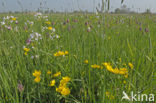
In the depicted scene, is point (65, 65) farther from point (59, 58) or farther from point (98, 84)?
point (98, 84)

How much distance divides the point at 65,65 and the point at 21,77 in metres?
0.37

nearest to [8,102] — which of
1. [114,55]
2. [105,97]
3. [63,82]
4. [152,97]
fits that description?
[63,82]

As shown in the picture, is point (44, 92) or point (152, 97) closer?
point (152, 97)

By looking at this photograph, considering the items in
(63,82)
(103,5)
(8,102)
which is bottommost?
(8,102)

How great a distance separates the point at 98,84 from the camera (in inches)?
40.6

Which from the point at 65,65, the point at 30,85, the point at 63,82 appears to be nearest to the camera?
the point at 63,82

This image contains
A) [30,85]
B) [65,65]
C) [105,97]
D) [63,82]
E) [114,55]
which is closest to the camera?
[105,97]

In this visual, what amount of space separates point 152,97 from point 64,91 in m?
0.52

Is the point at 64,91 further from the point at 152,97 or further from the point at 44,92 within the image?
the point at 152,97

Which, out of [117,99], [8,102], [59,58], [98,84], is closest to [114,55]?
[98,84]

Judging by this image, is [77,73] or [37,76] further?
[77,73]

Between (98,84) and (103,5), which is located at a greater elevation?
(103,5)

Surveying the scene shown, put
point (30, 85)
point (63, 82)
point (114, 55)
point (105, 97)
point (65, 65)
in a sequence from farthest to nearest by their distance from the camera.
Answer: point (114, 55) < point (65, 65) < point (30, 85) < point (63, 82) < point (105, 97)

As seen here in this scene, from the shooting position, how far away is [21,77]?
1089 millimetres
